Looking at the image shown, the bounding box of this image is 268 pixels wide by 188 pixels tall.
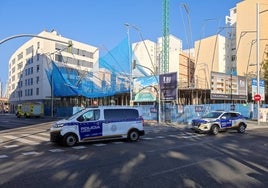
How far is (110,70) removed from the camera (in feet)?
149

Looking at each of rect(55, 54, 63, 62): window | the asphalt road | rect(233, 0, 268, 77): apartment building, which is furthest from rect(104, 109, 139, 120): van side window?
rect(55, 54, 63, 62): window

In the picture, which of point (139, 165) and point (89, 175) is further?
point (139, 165)

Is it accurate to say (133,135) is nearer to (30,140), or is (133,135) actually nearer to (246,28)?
(30,140)

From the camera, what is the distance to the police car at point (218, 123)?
20922mm

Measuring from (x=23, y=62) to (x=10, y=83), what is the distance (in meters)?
19.2

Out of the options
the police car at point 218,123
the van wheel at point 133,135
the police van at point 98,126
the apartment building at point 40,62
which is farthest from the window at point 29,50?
the van wheel at point 133,135

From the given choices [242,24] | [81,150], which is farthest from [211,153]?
[242,24]

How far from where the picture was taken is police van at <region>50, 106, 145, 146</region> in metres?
14.9

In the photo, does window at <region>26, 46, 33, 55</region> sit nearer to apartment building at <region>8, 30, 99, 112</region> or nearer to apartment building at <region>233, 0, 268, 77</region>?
apartment building at <region>8, 30, 99, 112</region>

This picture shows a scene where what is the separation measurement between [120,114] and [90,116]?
1761mm

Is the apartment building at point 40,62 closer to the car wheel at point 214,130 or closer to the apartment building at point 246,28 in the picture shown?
the apartment building at point 246,28

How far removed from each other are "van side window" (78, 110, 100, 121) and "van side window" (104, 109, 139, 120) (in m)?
0.44

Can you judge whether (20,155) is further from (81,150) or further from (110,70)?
(110,70)

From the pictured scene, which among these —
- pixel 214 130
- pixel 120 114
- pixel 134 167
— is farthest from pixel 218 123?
pixel 134 167
